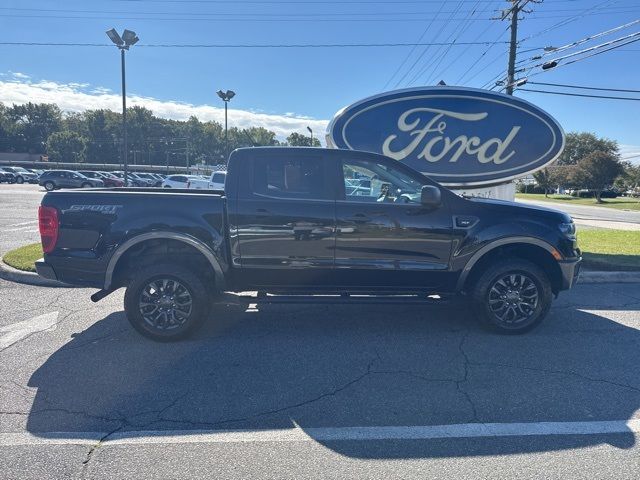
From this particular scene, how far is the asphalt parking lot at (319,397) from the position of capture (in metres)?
2.57

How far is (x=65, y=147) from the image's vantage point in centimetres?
10706

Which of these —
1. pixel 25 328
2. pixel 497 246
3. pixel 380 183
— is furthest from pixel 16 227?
pixel 497 246

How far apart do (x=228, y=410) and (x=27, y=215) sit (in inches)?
632

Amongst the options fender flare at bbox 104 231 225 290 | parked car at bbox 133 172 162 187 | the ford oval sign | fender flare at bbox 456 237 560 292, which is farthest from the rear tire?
parked car at bbox 133 172 162 187

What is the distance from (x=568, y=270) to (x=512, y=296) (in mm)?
709

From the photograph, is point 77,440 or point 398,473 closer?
A: point 398,473

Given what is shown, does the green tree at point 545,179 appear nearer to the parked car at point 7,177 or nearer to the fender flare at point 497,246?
the fender flare at point 497,246

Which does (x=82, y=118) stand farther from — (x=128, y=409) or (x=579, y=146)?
(x=128, y=409)

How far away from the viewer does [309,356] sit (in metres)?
4.07

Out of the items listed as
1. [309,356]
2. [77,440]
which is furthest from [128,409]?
[309,356]

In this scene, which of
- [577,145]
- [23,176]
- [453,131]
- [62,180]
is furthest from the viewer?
[577,145]

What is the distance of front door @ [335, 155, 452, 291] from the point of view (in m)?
4.36

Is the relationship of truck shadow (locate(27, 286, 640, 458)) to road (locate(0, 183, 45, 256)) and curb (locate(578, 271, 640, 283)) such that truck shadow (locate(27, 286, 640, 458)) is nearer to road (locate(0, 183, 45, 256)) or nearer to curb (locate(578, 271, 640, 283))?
curb (locate(578, 271, 640, 283))

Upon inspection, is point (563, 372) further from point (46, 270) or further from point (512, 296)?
point (46, 270)
